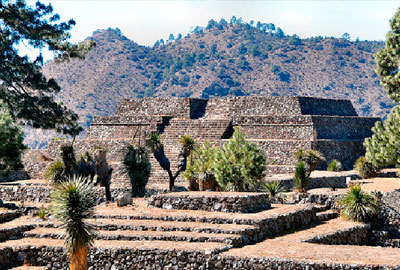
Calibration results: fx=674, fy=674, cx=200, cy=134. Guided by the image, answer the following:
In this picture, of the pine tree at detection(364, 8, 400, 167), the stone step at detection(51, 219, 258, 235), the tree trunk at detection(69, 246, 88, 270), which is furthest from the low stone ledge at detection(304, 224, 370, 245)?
the pine tree at detection(364, 8, 400, 167)

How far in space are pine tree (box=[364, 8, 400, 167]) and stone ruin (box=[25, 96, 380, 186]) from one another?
16.9 feet

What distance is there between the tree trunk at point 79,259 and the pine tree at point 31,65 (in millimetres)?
14610

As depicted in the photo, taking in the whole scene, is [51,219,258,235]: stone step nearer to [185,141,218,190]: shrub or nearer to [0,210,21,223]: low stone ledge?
[0,210,21,223]: low stone ledge

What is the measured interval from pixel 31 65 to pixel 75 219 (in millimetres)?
16172

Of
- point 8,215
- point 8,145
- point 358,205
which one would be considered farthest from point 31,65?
point 358,205

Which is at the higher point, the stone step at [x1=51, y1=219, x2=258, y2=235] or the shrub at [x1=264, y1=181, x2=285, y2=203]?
the shrub at [x1=264, y1=181, x2=285, y2=203]

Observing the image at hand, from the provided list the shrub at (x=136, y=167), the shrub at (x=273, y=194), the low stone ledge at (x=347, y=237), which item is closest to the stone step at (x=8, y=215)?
the shrub at (x=136, y=167)

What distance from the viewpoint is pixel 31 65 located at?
30328 mm

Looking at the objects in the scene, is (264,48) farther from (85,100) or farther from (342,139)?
(342,139)

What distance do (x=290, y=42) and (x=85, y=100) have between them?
157ft

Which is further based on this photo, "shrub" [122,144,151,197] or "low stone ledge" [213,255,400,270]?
"shrub" [122,144,151,197]

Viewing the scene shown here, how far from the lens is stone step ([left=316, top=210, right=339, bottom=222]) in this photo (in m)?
22.5

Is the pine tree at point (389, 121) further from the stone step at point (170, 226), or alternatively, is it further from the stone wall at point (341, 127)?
the stone step at point (170, 226)

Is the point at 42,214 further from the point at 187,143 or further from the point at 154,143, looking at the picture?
the point at 187,143
